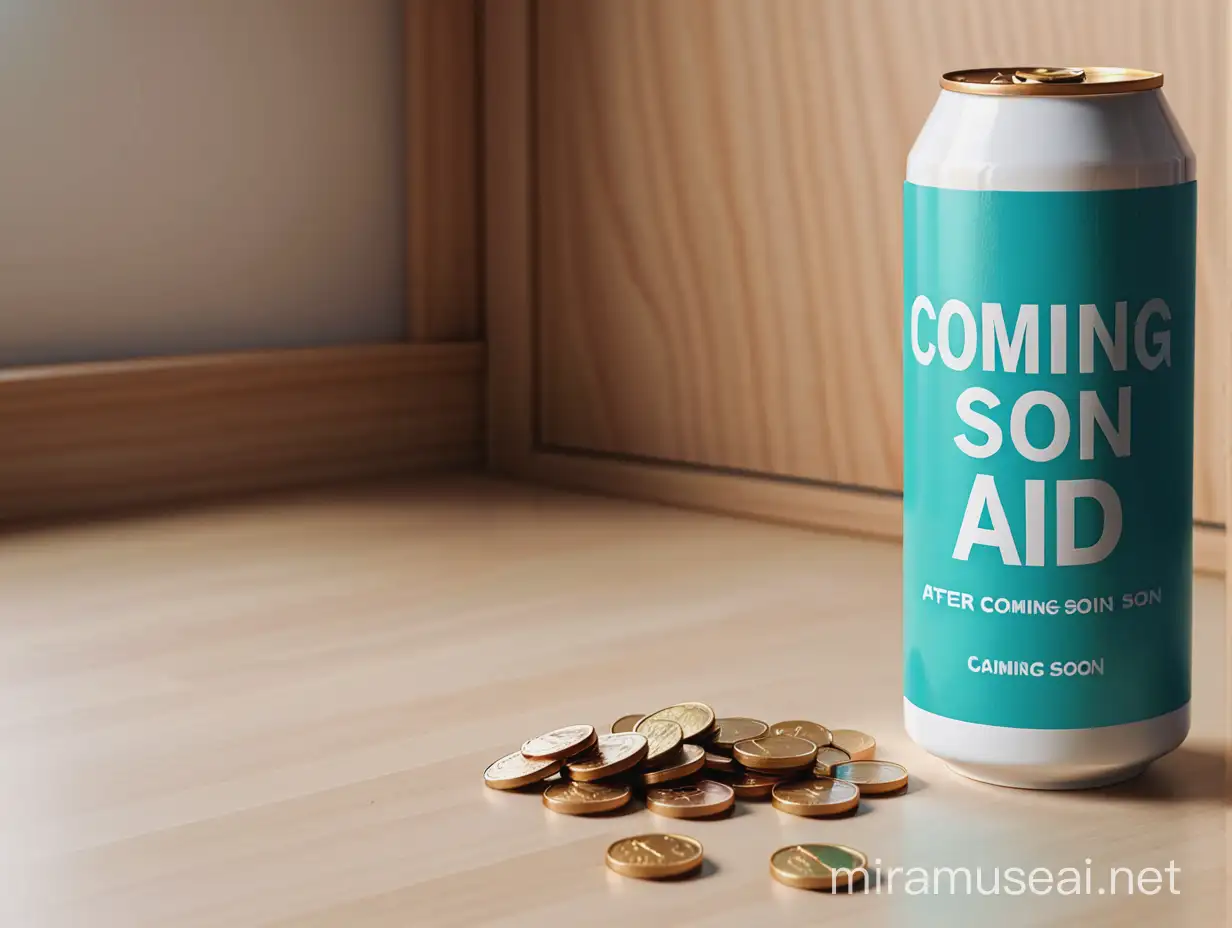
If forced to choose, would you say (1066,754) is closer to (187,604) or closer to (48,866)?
(48,866)

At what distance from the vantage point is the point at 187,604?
994 mm

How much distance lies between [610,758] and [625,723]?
0.07 m

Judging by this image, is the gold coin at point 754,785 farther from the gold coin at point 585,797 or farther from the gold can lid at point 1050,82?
the gold can lid at point 1050,82

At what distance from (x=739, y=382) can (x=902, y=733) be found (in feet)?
1.81

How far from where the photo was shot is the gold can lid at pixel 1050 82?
59 centimetres

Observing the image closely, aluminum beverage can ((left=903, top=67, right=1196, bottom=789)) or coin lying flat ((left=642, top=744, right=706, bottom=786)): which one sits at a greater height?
aluminum beverage can ((left=903, top=67, right=1196, bottom=789))

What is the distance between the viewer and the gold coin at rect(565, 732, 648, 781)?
26.0 inches

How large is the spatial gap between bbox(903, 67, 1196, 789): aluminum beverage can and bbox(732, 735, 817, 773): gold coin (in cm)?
5

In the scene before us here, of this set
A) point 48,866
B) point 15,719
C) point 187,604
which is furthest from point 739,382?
point 48,866

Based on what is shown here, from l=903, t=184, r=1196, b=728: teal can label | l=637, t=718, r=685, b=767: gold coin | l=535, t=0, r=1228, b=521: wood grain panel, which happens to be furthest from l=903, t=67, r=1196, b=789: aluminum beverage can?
l=535, t=0, r=1228, b=521: wood grain panel

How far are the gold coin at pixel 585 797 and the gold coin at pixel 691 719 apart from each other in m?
0.04

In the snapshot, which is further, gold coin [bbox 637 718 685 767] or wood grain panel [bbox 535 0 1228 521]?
wood grain panel [bbox 535 0 1228 521]

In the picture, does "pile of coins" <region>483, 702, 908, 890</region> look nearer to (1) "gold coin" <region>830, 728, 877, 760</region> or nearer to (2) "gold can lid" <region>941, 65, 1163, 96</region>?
(1) "gold coin" <region>830, 728, 877, 760</region>

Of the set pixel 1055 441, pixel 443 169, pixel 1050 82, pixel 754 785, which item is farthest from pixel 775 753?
pixel 443 169
